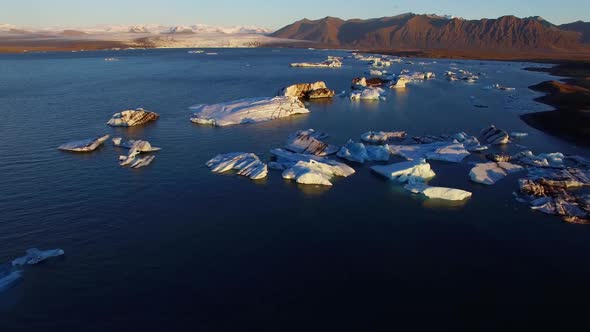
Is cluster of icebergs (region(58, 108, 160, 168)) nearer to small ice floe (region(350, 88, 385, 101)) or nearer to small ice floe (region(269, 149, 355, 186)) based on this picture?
A: small ice floe (region(269, 149, 355, 186))

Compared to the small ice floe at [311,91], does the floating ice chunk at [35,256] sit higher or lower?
lower

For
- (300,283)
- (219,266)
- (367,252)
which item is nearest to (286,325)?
(300,283)

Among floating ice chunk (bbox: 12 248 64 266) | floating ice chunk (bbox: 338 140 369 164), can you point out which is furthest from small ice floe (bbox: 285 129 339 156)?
floating ice chunk (bbox: 12 248 64 266)

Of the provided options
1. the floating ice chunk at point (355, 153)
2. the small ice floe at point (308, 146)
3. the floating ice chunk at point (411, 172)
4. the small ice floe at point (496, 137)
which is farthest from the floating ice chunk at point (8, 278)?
the small ice floe at point (496, 137)

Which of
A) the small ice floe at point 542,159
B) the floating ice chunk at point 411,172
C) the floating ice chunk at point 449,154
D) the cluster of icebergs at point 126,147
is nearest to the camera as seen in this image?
the floating ice chunk at point 411,172

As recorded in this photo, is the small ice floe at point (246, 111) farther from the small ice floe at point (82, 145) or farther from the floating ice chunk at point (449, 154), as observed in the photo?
the floating ice chunk at point (449, 154)

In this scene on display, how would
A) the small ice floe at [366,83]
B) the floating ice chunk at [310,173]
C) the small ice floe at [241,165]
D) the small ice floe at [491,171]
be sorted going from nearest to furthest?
1. the floating ice chunk at [310,173]
2. the small ice floe at [491,171]
3. the small ice floe at [241,165]
4. the small ice floe at [366,83]

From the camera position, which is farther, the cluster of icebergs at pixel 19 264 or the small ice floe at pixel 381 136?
the small ice floe at pixel 381 136
